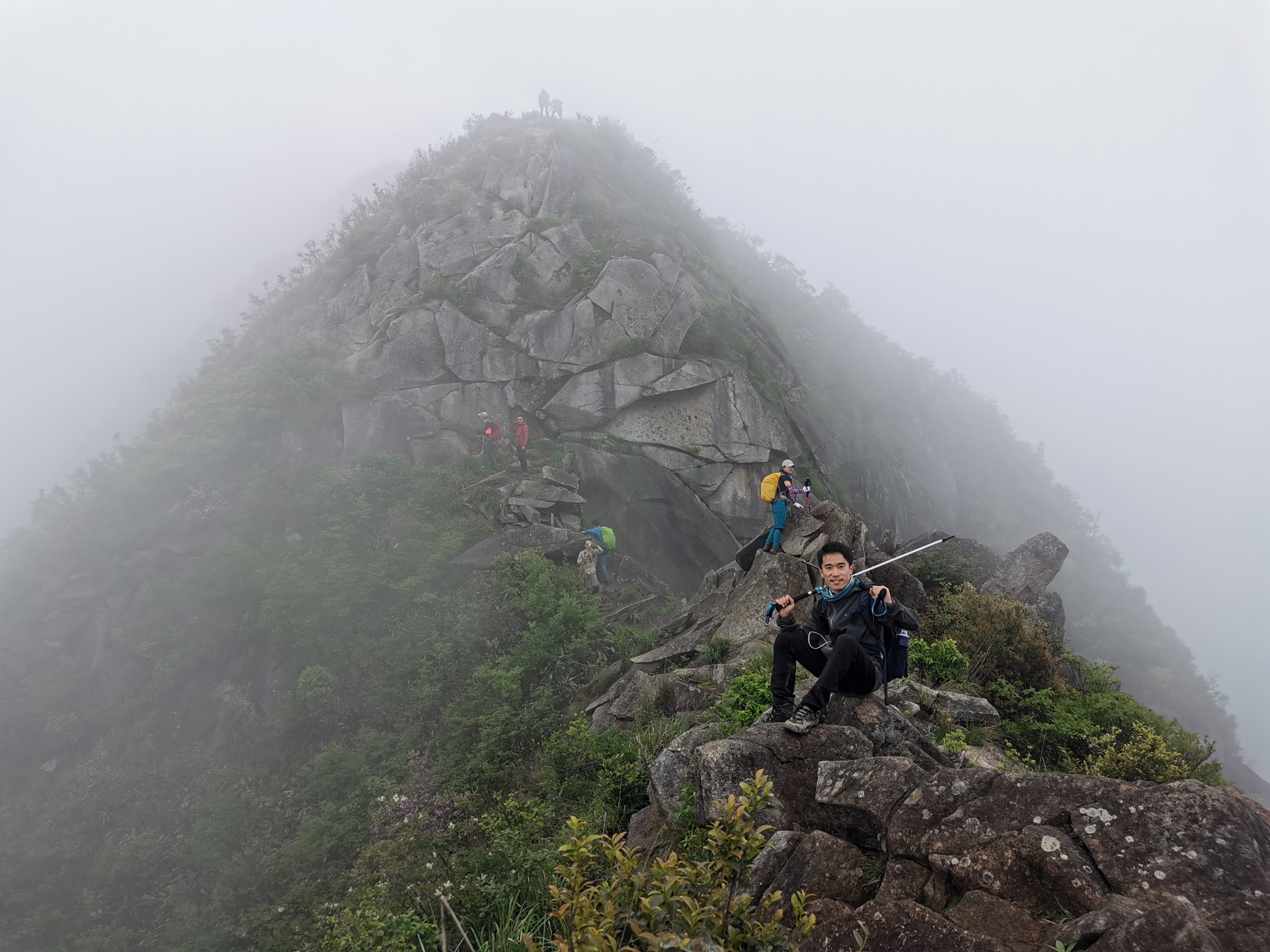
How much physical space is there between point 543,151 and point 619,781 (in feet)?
93.1

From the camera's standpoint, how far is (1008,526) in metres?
40.2

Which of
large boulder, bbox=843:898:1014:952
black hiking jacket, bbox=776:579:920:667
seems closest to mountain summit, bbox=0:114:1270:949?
large boulder, bbox=843:898:1014:952

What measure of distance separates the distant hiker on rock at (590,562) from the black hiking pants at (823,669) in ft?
33.0

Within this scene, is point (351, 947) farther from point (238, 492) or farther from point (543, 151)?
point (543, 151)

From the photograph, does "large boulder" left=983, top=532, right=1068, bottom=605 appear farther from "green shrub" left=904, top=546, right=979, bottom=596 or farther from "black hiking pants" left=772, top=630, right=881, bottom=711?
"black hiking pants" left=772, top=630, right=881, bottom=711

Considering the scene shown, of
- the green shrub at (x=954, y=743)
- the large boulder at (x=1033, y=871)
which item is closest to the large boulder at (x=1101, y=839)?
the large boulder at (x=1033, y=871)

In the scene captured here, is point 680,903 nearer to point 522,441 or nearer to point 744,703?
point 744,703

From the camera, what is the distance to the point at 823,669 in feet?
17.6

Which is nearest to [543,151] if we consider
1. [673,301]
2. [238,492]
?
[673,301]

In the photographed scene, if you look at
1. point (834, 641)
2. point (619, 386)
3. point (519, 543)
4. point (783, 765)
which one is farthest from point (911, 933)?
point (619, 386)

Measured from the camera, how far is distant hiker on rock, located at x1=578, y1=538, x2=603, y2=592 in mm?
15523

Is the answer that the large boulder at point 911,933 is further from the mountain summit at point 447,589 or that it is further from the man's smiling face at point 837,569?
the man's smiling face at point 837,569

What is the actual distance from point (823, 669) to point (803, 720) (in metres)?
0.50

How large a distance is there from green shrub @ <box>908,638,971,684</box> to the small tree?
7141 mm
